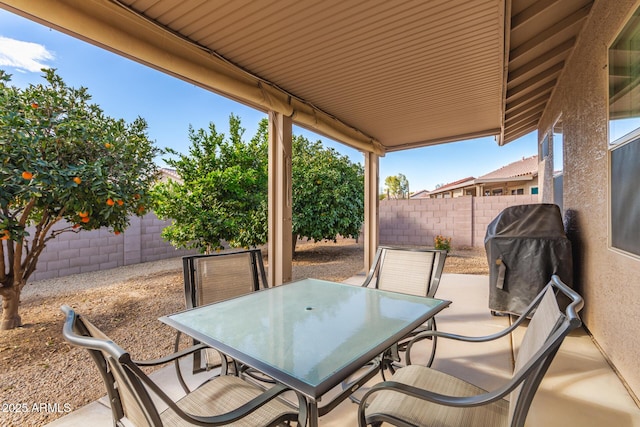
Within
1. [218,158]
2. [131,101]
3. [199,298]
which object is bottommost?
[199,298]

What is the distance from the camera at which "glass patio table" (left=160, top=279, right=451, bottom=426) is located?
1.08 m

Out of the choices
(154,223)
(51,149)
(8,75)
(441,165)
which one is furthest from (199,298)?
(441,165)

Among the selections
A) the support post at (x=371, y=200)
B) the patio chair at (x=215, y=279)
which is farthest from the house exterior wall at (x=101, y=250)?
the support post at (x=371, y=200)

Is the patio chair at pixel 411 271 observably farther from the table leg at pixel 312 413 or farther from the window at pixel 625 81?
the window at pixel 625 81

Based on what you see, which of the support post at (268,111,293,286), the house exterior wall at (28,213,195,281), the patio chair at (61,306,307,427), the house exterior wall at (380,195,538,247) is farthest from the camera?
the house exterior wall at (380,195,538,247)

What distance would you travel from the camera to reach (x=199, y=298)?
1978 mm

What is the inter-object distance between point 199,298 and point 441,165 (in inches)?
957

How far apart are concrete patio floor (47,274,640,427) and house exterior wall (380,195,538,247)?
5851 mm

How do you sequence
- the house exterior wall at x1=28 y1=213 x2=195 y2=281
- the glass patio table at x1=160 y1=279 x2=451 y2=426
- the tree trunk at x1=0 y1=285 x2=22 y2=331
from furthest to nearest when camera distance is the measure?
1. the house exterior wall at x1=28 y1=213 x2=195 y2=281
2. the tree trunk at x1=0 y1=285 x2=22 y2=331
3. the glass patio table at x1=160 y1=279 x2=451 y2=426

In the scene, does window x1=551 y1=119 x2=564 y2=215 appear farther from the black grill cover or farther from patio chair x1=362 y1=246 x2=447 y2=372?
patio chair x1=362 y1=246 x2=447 y2=372

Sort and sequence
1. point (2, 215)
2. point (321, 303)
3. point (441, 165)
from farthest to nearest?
point (441, 165), point (2, 215), point (321, 303)

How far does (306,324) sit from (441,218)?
8249mm

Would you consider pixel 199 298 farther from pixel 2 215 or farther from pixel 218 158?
pixel 218 158

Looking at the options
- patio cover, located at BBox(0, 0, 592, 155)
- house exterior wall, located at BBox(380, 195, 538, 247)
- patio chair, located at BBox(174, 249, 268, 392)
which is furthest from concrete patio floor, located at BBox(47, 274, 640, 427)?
house exterior wall, located at BBox(380, 195, 538, 247)
